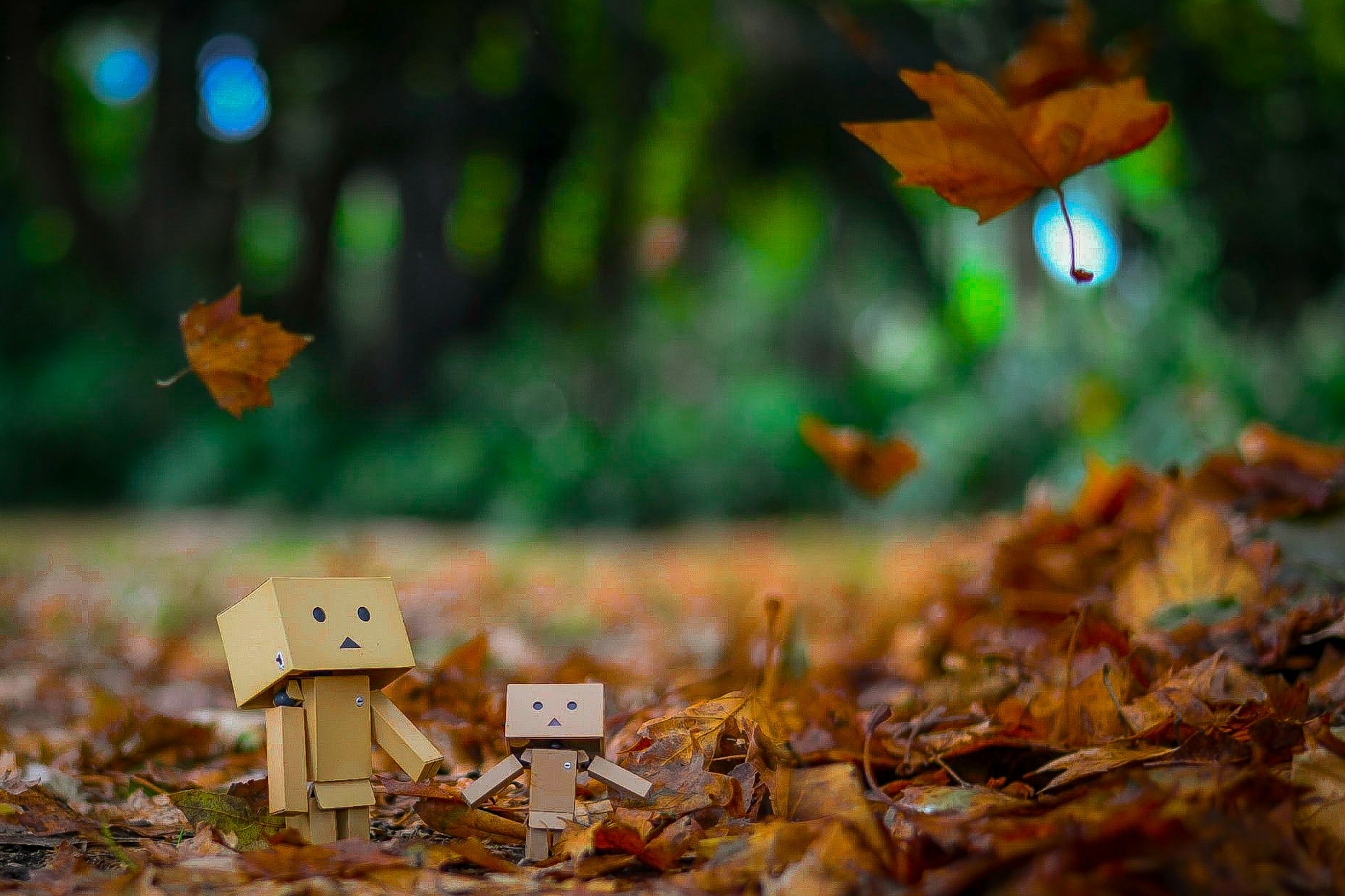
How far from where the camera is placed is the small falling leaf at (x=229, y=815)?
2.80ft

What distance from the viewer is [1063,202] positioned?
3.09 ft

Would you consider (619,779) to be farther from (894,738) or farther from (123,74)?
(123,74)

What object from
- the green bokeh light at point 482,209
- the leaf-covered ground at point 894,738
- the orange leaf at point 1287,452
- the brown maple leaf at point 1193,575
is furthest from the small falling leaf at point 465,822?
the green bokeh light at point 482,209

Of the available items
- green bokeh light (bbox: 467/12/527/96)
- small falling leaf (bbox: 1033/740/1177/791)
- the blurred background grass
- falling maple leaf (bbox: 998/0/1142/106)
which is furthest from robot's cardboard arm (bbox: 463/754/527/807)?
green bokeh light (bbox: 467/12/527/96)

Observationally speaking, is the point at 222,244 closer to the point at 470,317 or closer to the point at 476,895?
the point at 470,317

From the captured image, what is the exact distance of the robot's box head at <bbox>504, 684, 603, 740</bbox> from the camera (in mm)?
814

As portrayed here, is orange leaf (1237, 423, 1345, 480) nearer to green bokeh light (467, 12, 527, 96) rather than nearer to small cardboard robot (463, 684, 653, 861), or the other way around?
small cardboard robot (463, 684, 653, 861)

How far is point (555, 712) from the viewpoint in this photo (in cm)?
82

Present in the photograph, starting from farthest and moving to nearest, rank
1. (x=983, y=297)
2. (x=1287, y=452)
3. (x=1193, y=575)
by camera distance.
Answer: (x=983, y=297) → (x=1287, y=452) → (x=1193, y=575)

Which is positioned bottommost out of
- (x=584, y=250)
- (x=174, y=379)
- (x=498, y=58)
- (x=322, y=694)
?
(x=322, y=694)

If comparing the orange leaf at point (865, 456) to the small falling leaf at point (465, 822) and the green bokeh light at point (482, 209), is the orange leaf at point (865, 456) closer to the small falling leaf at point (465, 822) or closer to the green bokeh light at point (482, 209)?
the small falling leaf at point (465, 822)

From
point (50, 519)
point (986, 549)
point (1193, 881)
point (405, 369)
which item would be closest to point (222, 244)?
point (405, 369)

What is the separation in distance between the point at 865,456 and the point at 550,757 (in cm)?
91

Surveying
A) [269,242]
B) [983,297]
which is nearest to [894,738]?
[269,242]
